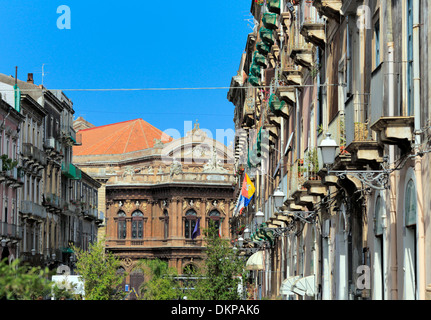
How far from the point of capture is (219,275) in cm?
4631

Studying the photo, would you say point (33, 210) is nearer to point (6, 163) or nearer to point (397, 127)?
point (6, 163)

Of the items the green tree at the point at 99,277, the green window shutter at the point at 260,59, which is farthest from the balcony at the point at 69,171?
the green window shutter at the point at 260,59

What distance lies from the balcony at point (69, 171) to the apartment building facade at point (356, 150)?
115 feet

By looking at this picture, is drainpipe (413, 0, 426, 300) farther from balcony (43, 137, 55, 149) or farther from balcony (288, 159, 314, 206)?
balcony (43, 137, 55, 149)

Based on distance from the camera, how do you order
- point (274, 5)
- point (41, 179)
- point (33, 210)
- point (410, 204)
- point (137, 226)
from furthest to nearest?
point (137, 226) → point (41, 179) → point (33, 210) → point (274, 5) → point (410, 204)

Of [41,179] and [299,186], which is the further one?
[41,179]

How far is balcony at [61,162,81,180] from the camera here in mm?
74438

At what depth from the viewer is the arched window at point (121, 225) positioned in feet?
367

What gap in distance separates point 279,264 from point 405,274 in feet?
80.9

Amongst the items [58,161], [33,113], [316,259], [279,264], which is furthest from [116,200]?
[316,259]

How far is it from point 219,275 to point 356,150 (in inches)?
1068

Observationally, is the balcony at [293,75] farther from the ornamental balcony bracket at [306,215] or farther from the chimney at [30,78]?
the chimney at [30,78]

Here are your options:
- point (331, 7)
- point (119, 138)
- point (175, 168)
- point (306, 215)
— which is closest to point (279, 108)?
point (306, 215)

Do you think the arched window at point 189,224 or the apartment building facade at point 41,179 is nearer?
the apartment building facade at point 41,179
